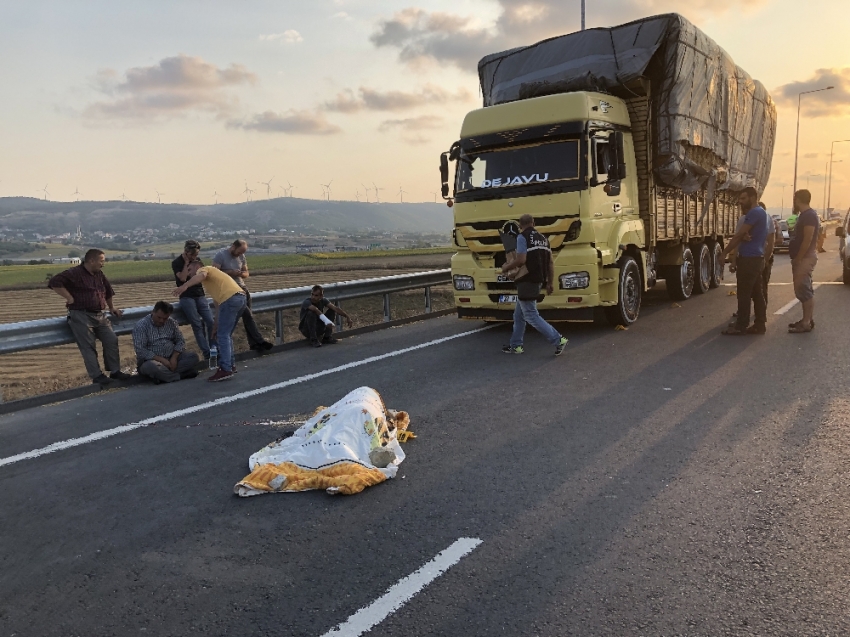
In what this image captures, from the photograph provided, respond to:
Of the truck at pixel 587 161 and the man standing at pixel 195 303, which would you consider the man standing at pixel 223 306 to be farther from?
the truck at pixel 587 161

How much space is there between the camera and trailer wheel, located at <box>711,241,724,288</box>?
16.4 meters

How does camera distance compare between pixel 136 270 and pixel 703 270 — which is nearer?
pixel 703 270

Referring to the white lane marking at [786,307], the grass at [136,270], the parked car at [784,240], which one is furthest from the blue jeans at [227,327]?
the grass at [136,270]

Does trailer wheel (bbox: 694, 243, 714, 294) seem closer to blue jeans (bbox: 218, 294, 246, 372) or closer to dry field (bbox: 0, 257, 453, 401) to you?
dry field (bbox: 0, 257, 453, 401)

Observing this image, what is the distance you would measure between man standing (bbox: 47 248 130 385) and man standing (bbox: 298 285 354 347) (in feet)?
9.50

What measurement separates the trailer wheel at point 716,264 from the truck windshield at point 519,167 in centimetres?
771

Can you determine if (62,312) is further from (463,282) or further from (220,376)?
(220,376)

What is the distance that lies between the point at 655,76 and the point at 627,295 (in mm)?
3657

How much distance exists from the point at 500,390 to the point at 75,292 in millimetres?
5087

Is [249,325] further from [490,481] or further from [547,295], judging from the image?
[490,481]

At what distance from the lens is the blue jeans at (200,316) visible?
9.66 m

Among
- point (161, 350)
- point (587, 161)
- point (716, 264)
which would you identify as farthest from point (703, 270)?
point (161, 350)

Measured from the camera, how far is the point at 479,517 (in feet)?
13.2

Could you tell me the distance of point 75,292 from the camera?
826 centimetres
